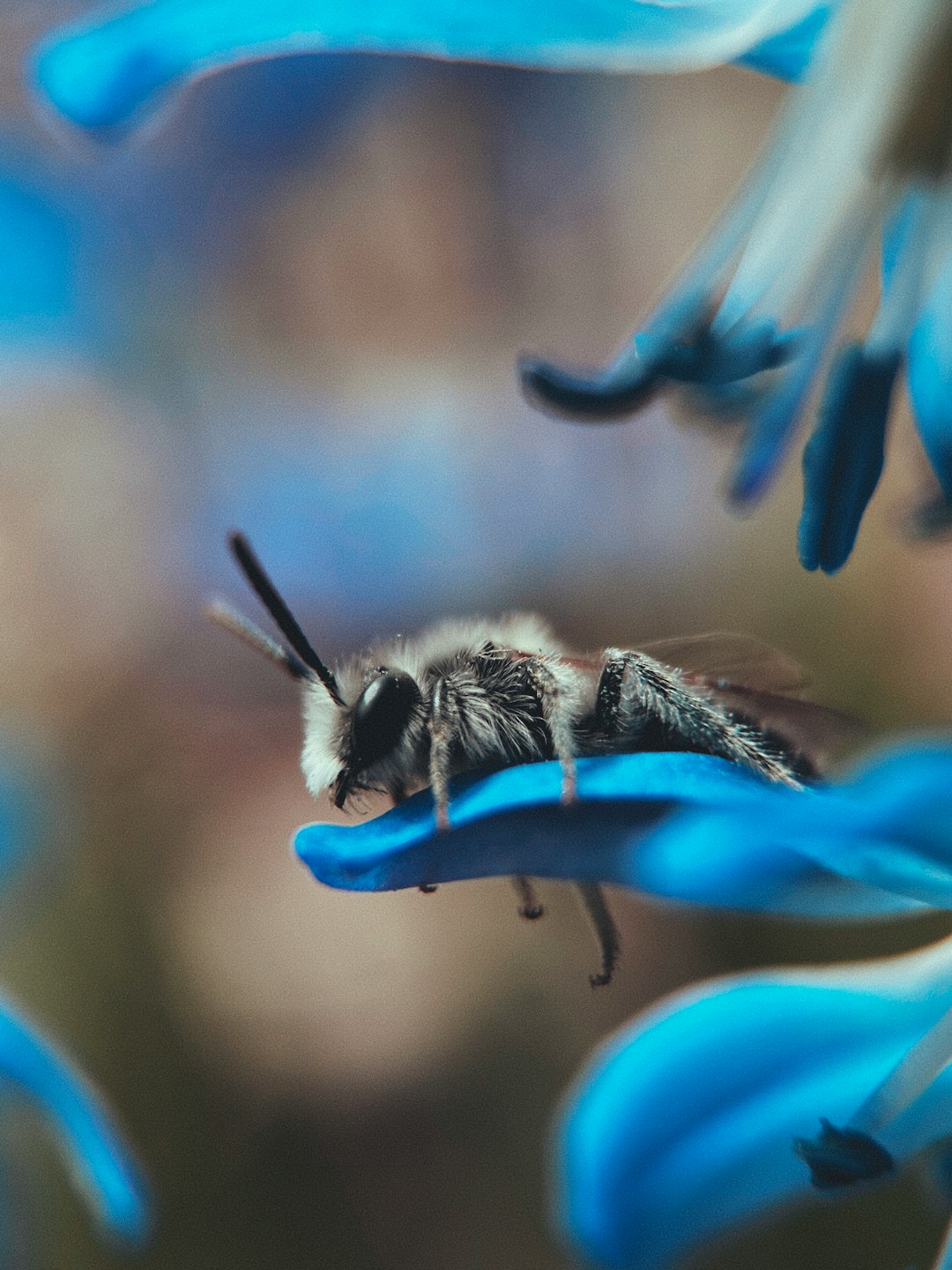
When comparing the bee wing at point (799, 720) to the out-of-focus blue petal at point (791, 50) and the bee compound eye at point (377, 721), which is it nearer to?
the bee compound eye at point (377, 721)

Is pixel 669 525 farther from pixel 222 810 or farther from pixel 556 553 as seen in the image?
pixel 222 810

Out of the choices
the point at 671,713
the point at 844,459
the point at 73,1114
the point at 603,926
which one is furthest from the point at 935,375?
the point at 73,1114

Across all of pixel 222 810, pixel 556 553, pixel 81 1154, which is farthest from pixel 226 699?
pixel 81 1154

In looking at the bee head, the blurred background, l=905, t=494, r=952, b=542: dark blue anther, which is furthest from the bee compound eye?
the blurred background

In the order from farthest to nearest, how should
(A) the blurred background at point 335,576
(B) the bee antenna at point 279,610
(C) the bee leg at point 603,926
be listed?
(A) the blurred background at point 335,576 < (C) the bee leg at point 603,926 < (B) the bee antenna at point 279,610

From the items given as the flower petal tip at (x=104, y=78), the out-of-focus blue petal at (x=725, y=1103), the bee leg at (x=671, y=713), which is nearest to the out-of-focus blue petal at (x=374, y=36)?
the flower petal tip at (x=104, y=78)

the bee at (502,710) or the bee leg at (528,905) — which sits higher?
the bee at (502,710)

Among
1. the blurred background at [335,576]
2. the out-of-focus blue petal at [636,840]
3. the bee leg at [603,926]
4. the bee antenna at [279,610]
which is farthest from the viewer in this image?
the blurred background at [335,576]
